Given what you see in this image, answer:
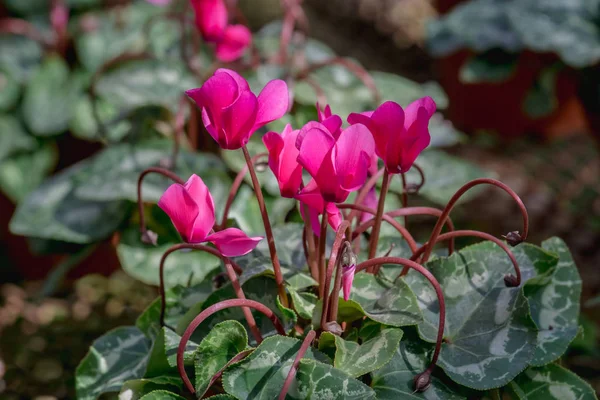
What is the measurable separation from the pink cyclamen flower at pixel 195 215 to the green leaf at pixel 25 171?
1317 mm

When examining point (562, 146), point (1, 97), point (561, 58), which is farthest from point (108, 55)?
point (562, 146)

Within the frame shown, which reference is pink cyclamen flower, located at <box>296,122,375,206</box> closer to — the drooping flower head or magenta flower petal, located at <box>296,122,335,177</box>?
magenta flower petal, located at <box>296,122,335,177</box>

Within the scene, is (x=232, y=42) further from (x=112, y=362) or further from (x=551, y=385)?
(x=551, y=385)

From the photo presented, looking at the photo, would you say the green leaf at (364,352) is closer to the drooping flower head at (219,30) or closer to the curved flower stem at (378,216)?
→ the curved flower stem at (378,216)

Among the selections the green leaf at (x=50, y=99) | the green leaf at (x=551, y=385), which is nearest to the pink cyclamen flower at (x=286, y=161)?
the green leaf at (x=551, y=385)

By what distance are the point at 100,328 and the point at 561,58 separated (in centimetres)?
147

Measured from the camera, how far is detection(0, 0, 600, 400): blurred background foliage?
4.35 feet

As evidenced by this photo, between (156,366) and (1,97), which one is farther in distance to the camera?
(1,97)

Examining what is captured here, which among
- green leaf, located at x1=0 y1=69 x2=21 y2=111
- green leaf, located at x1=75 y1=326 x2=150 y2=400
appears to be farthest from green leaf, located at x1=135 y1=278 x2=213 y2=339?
green leaf, located at x1=0 y1=69 x2=21 y2=111

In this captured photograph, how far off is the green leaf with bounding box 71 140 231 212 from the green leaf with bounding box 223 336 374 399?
2.00 ft

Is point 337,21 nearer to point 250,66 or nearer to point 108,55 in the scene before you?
point 108,55

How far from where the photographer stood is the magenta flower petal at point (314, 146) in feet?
2.10

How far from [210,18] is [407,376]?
87 centimetres

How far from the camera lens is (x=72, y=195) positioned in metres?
1.39
